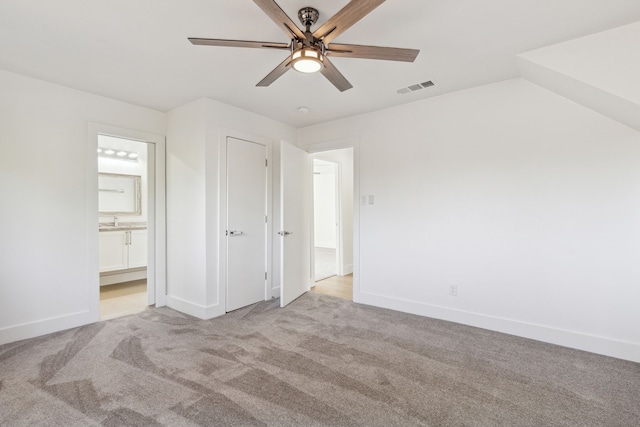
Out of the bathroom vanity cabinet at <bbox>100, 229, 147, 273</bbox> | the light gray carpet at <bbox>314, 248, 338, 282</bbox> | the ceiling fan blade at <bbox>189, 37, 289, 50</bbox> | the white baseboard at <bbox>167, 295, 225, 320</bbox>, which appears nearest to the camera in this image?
the ceiling fan blade at <bbox>189, 37, 289, 50</bbox>

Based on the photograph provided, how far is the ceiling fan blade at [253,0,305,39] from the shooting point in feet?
4.72

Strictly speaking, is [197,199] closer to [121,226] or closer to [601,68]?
[121,226]

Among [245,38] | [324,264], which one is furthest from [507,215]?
[324,264]

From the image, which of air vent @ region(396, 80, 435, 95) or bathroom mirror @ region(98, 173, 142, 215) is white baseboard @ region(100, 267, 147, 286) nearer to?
bathroom mirror @ region(98, 173, 142, 215)

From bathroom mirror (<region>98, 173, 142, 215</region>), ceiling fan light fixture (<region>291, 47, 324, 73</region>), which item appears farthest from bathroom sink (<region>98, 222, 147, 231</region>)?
ceiling fan light fixture (<region>291, 47, 324, 73</region>)

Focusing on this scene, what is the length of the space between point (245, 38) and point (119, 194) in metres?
4.18

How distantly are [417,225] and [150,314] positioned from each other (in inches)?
130

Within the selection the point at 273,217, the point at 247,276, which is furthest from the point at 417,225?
the point at 247,276

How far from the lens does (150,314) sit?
11.5 ft

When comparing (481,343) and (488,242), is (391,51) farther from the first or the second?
(481,343)

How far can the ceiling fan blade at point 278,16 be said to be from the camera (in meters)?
1.44

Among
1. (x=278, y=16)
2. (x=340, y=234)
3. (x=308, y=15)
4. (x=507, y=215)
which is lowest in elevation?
(x=340, y=234)

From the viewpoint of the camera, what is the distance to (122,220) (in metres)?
5.14

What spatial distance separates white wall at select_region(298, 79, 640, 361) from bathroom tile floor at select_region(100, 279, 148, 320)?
2.90 meters
